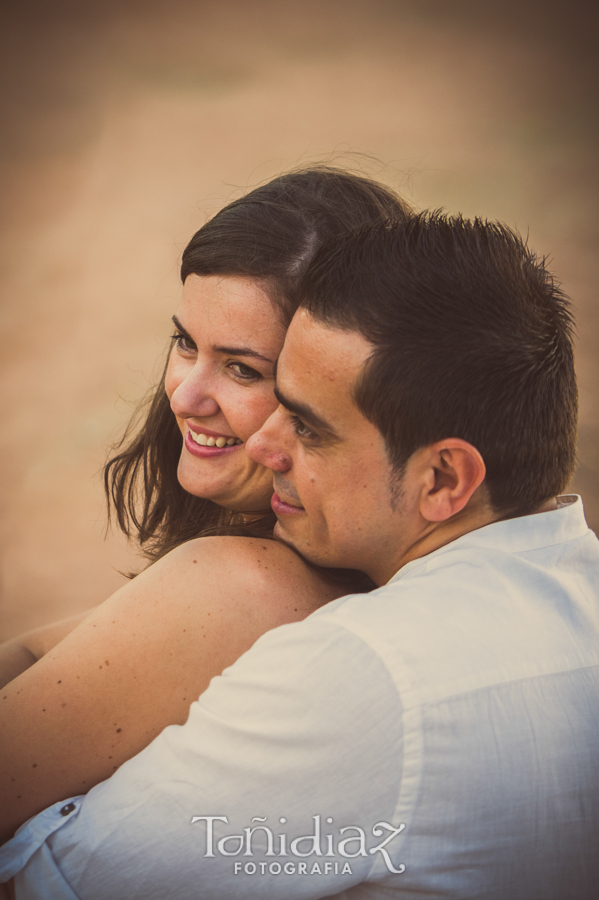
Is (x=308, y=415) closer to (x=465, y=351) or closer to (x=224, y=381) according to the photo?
(x=465, y=351)

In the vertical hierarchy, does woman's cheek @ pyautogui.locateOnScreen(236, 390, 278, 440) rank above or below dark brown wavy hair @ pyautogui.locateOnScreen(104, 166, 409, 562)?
below

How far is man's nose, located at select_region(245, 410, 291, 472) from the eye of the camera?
1.50 m

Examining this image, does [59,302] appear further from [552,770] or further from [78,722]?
[552,770]

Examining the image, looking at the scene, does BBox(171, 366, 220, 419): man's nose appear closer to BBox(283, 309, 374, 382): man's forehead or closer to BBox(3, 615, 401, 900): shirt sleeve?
BBox(283, 309, 374, 382): man's forehead

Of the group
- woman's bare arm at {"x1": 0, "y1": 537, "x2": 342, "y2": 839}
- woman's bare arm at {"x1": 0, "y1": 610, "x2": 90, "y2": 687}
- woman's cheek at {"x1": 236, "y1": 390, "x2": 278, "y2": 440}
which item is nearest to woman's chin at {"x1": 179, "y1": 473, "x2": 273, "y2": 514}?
woman's cheek at {"x1": 236, "y1": 390, "x2": 278, "y2": 440}

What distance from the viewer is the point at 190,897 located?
1.07 metres

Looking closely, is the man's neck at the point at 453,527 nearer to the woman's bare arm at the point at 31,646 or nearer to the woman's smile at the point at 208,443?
the woman's smile at the point at 208,443

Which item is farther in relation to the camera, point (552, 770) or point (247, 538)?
point (247, 538)

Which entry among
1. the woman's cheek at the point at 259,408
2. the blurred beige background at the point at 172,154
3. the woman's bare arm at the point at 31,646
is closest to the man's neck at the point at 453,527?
the woman's cheek at the point at 259,408

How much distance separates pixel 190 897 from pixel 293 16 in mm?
5625

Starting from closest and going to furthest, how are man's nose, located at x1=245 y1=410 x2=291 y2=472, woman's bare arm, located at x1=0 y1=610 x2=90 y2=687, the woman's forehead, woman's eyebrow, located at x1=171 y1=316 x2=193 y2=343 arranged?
man's nose, located at x1=245 y1=410 x2=291 y2=472, the woman's forehead, woman's eyebrow, located at x1=171 y1=316 x2=193 y2=343, woman's bare arm, located at x1=0 y1=610 x2=90 y2=687

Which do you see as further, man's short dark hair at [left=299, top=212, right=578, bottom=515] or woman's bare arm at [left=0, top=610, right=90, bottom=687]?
woman's bare arm at [left=0, top=610, right=90, bottom=687]

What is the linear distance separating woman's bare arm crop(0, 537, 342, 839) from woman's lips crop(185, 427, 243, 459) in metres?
0.44

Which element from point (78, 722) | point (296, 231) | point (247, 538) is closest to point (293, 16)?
point (296, 231)
